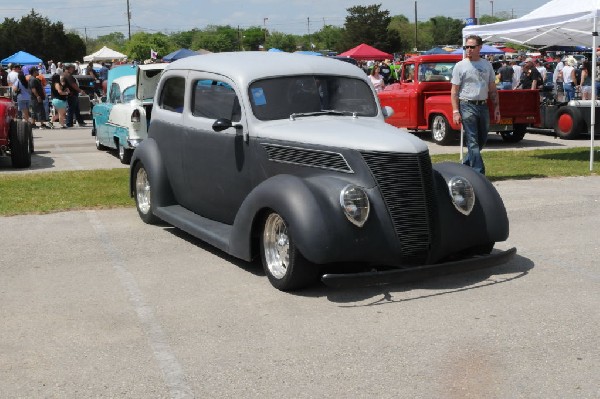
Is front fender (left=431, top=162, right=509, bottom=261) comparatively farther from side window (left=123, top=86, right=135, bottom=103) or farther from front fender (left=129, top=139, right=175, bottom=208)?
side window (left=123, top=86, right=135, bottom=103)

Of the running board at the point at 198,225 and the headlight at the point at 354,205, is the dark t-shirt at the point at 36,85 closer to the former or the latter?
the running board at the point at 198,225

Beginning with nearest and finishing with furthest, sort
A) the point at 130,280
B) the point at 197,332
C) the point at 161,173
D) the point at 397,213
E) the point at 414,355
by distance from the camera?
the point at 414,355 → the point at 197,332 → the point at 397,213 → the point at 130,280 → the point at 161,173

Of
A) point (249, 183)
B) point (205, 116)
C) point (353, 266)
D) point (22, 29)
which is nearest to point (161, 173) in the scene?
point (205, 116)

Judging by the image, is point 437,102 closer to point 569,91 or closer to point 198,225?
point 569,91

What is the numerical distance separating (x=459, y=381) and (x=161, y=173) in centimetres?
481

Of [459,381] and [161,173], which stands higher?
[161,173]

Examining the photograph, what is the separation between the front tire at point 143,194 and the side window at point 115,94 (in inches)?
283

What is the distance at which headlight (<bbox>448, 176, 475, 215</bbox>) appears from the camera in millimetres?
6852

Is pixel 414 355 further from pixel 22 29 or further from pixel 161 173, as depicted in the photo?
pixel 22 29

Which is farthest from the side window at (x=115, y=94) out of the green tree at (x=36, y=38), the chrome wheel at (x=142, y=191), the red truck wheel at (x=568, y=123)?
the green tree at (x=36, y=38)

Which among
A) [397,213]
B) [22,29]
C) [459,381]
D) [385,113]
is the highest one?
[22,29]

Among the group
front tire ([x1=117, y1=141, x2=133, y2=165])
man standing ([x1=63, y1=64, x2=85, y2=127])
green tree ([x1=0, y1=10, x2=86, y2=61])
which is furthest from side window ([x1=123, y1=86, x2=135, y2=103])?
green tree ([x1=0, y1=10, x2=86, y2=61])

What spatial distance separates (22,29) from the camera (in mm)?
86938

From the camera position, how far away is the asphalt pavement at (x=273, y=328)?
15.3 feet
